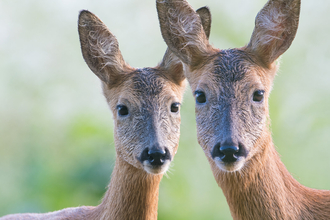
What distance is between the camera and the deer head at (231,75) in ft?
9.44

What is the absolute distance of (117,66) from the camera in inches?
148

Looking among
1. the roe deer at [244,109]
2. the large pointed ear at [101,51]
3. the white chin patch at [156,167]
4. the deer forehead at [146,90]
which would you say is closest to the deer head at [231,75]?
the roe deer at [244,109]

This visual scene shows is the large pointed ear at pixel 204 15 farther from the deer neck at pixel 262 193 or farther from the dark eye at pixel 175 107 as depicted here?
the deer neck at pixel 262 193

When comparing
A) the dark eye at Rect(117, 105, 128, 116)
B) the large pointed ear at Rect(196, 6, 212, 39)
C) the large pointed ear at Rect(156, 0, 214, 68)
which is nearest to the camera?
the large pointed ear at Rect(156, 0, 214, 68)

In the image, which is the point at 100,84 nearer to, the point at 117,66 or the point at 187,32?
the point at 117,66

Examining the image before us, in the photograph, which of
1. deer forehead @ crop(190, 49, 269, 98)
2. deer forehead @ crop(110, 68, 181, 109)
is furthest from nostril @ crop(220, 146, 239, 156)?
deer forehead @ crop(110, 68, 181, 109)

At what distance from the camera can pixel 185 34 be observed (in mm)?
3443

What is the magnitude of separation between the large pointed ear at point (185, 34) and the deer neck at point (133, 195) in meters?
1.13

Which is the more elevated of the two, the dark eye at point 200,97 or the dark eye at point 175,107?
the dark eye at point 175,107

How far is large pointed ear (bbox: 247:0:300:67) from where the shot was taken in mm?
3197

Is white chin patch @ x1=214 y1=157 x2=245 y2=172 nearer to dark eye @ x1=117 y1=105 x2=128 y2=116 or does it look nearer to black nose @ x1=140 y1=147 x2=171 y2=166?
black nose @ x1=140 y1=147 x2=171 y2=166

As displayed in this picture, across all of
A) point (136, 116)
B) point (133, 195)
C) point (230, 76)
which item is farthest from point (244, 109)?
point (133, 195)

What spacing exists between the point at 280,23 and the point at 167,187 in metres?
3.02

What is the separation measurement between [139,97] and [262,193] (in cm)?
138
